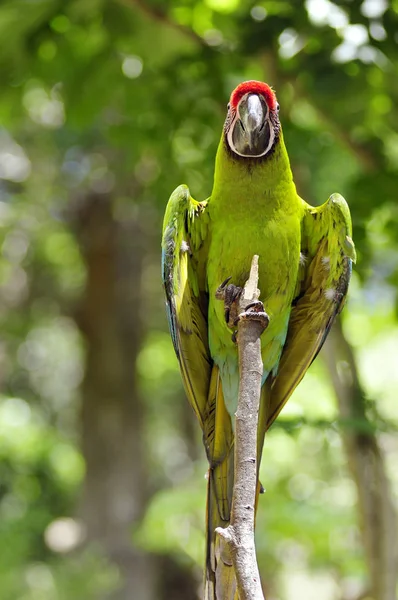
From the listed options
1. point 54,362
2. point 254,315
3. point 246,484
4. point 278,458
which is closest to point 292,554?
point 278,458

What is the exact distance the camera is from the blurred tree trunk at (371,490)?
2.35 meters

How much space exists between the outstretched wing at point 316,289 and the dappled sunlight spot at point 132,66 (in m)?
1.41

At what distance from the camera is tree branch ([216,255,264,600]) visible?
933 millimetres

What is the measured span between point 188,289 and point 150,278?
246 inches

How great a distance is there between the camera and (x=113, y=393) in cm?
641

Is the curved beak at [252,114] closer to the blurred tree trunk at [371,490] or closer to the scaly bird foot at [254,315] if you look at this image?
the scaly bird foot at [254,315]

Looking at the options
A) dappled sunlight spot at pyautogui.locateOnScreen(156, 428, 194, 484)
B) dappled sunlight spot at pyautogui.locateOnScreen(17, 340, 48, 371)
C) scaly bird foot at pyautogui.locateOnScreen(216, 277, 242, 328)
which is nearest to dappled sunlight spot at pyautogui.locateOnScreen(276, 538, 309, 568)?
scaly bird foot at pyautogui.locateOnScreen(216, 277, 242, 328)

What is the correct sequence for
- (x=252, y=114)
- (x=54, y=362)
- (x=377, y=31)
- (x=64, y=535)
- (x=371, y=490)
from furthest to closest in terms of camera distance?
(x=54, y=362) < (x=64, y=535) < (x=371, y=490) < (x=377, y=31) < (x=252, y=114)

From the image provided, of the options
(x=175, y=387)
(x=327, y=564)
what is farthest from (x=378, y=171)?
(x=175, y=387)

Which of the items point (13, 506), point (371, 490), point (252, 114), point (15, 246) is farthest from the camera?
point (13, 506)

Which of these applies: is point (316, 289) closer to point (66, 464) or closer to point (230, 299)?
point (230, 299)

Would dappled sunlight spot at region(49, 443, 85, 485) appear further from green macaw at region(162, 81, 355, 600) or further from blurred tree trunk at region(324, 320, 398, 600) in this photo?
green macaw at region(162, 81, 355, 600)

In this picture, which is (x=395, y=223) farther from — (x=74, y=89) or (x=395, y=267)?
(x=74, y=89)

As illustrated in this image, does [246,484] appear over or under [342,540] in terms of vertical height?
under
